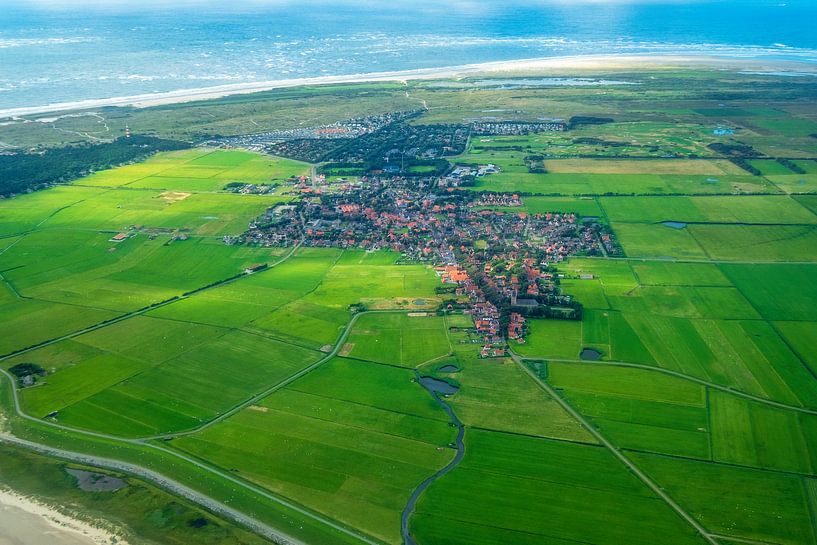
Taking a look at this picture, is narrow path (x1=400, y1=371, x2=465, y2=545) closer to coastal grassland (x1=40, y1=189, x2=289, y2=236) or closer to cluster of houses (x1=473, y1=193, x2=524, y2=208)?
cluster of houses (x1=473, y1=193, x2=524, y2=208)

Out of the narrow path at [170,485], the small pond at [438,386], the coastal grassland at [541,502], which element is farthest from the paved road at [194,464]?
the small pond at [438,386]

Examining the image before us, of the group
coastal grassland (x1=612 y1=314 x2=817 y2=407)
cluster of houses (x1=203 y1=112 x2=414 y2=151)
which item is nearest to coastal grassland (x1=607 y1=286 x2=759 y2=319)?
coastal grassland (x1=612 y1=314 x2=817 y2=407)

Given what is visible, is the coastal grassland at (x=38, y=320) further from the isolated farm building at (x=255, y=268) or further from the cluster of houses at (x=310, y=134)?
the cluster of houses at (x=310, y=134)

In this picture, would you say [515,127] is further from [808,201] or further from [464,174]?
[808,201]

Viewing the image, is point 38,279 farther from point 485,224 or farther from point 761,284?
point 761,284

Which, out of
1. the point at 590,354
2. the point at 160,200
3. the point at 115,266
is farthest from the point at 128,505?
the point at 160,200

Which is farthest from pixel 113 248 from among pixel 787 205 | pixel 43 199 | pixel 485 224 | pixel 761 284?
pixel 787 205
